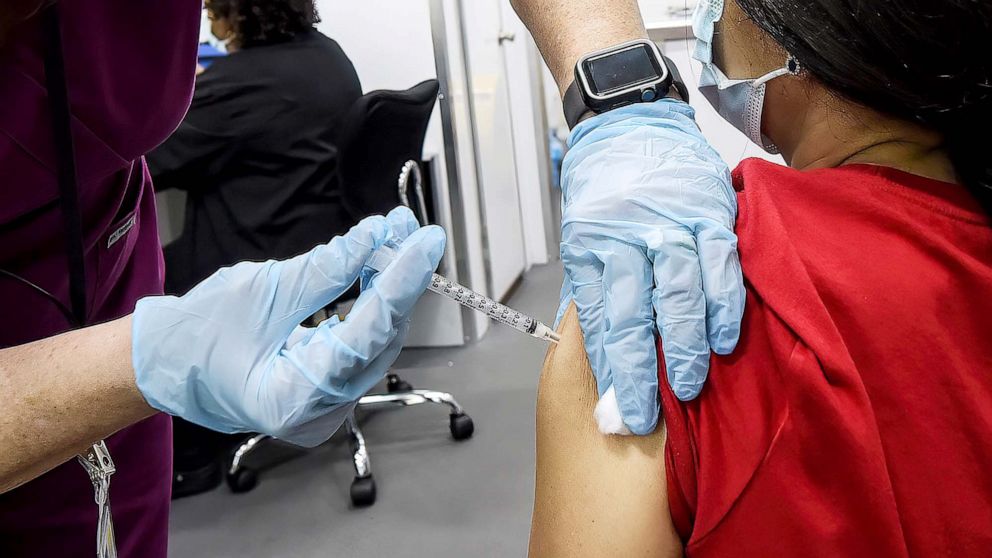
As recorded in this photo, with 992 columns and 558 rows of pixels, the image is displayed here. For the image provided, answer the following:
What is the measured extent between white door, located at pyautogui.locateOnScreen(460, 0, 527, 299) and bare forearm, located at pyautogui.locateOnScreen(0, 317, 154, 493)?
2588 mm

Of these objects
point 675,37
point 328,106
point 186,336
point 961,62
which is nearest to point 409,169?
point 328,106

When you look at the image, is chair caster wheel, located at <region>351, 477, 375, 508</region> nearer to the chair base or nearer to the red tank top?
the chair base

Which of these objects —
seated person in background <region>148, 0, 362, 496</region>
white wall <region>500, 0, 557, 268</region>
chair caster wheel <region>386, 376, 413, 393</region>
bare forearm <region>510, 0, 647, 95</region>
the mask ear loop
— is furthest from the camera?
white wall <region>500, 0, 557, 268</region>

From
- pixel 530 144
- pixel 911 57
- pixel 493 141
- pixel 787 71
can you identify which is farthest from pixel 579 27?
pixel 530 144

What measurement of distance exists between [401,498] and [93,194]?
1.41 m

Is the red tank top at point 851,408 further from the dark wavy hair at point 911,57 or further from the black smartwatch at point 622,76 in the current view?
the black smartwatch at point 622,76

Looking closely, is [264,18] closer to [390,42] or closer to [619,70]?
[390,42]

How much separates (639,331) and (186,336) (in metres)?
0.41

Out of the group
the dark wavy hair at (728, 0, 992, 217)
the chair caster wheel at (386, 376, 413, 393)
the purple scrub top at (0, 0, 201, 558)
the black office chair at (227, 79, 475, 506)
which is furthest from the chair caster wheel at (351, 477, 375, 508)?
the dark wavy hair at (728, 0, 992, 217)

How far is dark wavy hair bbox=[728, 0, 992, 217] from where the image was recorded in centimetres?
68

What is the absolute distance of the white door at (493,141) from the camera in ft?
10.9

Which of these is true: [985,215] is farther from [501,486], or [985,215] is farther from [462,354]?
[462,354]

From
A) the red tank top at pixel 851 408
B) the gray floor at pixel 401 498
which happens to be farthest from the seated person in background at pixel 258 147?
the red tank top at pixel 851 408

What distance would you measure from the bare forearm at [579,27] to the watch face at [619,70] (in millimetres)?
66
